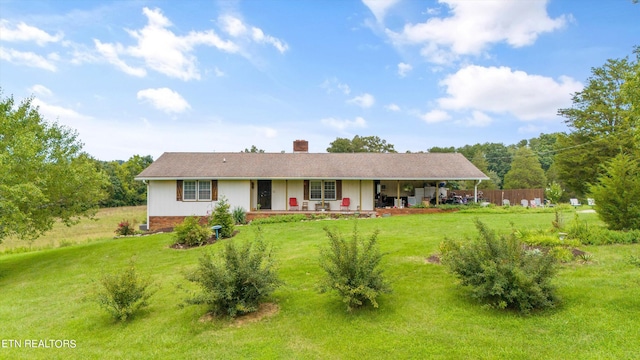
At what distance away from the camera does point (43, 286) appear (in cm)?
888

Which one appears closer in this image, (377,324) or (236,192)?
(377,324)

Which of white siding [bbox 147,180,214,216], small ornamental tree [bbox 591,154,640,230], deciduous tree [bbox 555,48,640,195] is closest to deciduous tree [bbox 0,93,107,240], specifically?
white siding [bbox 147,180,214,216]

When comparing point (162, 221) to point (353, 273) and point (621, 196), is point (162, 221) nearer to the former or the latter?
point (353, 273)

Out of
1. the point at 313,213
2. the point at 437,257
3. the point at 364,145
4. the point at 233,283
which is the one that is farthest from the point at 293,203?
the point at 364,145

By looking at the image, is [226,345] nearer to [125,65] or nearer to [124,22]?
[124,22]

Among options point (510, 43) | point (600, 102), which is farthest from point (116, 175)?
point (600, 102)

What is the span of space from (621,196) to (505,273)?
24.8 feet

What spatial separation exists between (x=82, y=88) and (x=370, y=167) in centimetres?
1663

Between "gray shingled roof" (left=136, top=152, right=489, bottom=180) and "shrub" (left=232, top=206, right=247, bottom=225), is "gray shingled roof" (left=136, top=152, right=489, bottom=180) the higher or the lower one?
the higher one

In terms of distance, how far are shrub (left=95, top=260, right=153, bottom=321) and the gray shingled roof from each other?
12.9 m

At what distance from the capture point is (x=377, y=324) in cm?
489

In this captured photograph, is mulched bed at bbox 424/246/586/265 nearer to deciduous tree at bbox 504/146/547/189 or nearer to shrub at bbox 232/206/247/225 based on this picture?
shrub at bbox 232/206/247/225

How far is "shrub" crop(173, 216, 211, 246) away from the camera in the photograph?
1156cm

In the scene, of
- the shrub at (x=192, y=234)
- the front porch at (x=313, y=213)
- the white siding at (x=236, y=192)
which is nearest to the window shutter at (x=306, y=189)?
the front porch at (x=313, y=213)
